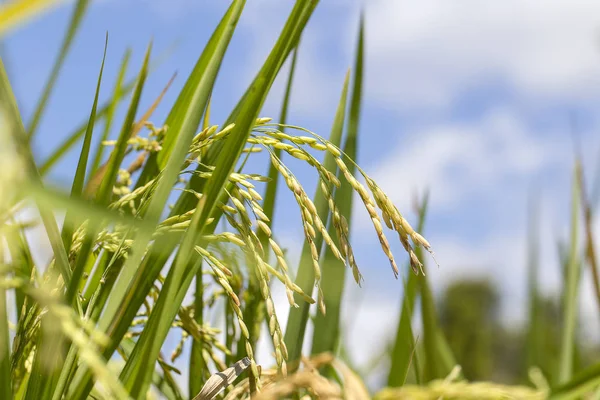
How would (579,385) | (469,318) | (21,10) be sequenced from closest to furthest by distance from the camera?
(21,10), (579,385), (469,318)

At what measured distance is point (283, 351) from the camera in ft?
2.09

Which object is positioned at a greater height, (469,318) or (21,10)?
(21,10)

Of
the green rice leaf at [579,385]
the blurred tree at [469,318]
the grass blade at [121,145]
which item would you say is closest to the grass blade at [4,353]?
the grass blade at [121,145]

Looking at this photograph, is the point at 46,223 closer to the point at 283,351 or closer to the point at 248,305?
the point at 283,351

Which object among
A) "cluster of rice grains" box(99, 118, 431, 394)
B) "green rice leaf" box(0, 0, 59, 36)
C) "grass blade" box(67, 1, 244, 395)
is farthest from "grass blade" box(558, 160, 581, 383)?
"green rice leaf" box(0, 0, 59, 36)

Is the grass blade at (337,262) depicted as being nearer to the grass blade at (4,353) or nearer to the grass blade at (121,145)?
the grass blade at (121,145)

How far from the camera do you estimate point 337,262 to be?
1.03 meters

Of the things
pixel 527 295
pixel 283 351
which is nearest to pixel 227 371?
pixel 283 351

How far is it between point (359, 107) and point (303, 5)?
441mm

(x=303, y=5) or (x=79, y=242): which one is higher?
(x=303, y=5)

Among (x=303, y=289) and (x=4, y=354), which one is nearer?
(x=4, y=354)

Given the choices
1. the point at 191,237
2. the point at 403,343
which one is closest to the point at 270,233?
the point at 191,237

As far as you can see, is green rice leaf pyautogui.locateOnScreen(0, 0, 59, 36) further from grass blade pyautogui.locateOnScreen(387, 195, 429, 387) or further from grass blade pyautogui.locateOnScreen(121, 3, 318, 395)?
grass blade pyautogui.locateOnScreen(387, 195, 429, 387)

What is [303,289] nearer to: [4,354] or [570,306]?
[4,354]
